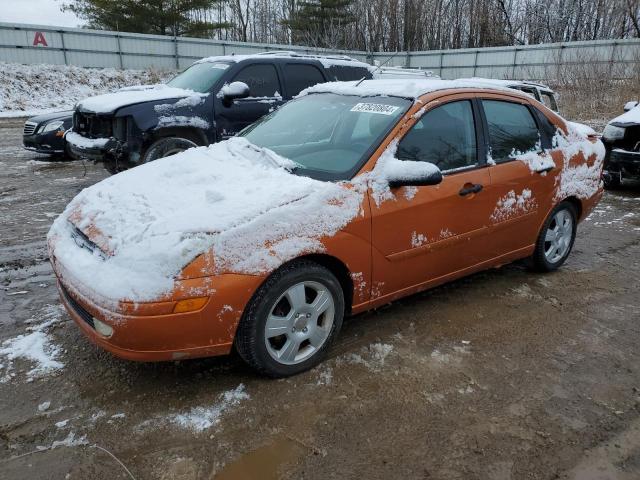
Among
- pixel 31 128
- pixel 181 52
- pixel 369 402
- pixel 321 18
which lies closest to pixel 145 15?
pixel 181 52

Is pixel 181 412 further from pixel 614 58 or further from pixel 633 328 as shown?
pixel 614 58

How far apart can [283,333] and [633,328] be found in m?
2.63

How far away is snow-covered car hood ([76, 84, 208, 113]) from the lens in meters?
6.69

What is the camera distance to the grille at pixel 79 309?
271cm

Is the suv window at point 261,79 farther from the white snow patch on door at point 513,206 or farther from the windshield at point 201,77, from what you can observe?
the white snow patch on door at point 513,206

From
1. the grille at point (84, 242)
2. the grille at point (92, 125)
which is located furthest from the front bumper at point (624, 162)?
the grille at point (84, 242)

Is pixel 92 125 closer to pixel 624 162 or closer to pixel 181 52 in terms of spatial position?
pixel 624 162

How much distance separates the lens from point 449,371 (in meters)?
3.11

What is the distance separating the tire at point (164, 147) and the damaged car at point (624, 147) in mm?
6220

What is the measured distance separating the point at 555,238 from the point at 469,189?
1.50 metres

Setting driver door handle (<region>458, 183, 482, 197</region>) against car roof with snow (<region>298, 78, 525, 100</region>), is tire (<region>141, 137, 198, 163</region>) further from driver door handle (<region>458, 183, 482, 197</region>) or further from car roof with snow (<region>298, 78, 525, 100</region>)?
driver door handle (<region>458, 183, 482, 197</region>)

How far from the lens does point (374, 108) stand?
11.9 feet

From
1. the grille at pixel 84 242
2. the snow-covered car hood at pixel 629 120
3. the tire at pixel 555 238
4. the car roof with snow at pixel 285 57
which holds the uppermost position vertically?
the car roof with snow at pixel 285 57

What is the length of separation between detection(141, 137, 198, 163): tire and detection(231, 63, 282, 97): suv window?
1285 millimetres
